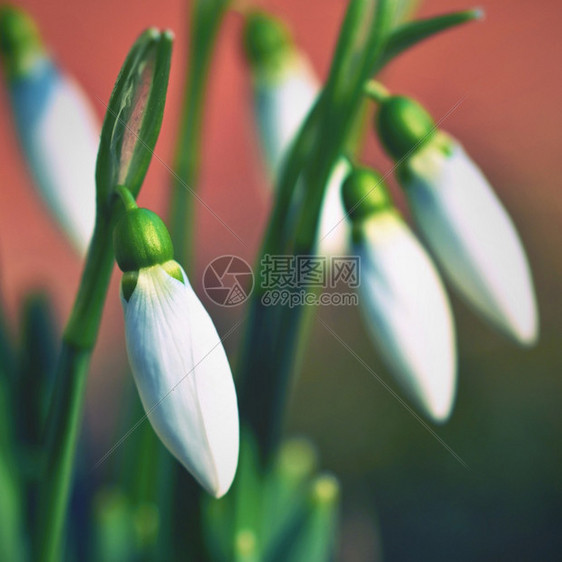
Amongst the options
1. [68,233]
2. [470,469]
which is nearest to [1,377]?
[68,233]

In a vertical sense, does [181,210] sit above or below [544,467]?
above

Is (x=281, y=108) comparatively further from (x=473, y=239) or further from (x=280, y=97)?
(x=473, y=239)

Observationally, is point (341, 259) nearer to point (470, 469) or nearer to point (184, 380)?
point (184, 380)

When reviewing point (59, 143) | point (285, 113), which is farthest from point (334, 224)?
point (59, 143)

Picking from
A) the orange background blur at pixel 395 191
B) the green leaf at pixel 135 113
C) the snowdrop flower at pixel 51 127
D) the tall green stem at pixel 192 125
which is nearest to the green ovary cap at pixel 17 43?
the snowdrop flower at pixel 51 127

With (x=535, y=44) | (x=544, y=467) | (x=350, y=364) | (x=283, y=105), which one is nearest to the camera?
(x=283, y=105)

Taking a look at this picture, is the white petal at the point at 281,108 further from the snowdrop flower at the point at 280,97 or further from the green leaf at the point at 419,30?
the green leaf at the point at 419,30
